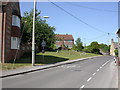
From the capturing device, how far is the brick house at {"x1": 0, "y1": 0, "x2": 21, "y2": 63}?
24.2 metres

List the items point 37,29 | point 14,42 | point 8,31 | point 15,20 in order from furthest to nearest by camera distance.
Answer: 1. point 37,29
2. point 15,20
3. point 14,42
4. point 8,31

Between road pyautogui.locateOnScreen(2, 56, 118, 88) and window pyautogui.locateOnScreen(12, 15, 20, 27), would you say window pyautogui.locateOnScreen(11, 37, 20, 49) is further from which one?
road pyautogui.locateOnScreen(2, 56, 118, 88)

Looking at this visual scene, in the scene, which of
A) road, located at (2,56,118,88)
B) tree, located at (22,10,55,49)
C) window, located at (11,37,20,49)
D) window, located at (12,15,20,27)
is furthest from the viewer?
tree, located at (22,10,55,49)

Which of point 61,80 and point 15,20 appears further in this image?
point 15,20

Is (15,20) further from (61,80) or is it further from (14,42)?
(61,80)

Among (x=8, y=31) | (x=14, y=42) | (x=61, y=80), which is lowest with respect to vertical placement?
(x=61, y=80)

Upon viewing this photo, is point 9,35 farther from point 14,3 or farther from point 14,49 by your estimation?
point 14,3

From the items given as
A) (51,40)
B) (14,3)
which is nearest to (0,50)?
(14,3)

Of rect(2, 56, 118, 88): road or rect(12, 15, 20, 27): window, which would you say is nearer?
rect(2, 56, 118, 88): road

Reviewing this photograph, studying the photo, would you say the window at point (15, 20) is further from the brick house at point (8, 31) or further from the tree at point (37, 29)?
the tree at point (37, 29)

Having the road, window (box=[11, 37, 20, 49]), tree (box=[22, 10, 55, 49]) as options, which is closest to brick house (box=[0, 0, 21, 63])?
window (box=[11, 37, 20, 49])

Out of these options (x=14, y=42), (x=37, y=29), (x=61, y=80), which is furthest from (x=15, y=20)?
(x=37, y=29)

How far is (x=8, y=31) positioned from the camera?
85.1 feet

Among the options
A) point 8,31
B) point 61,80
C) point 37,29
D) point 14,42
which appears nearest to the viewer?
point 61,80
